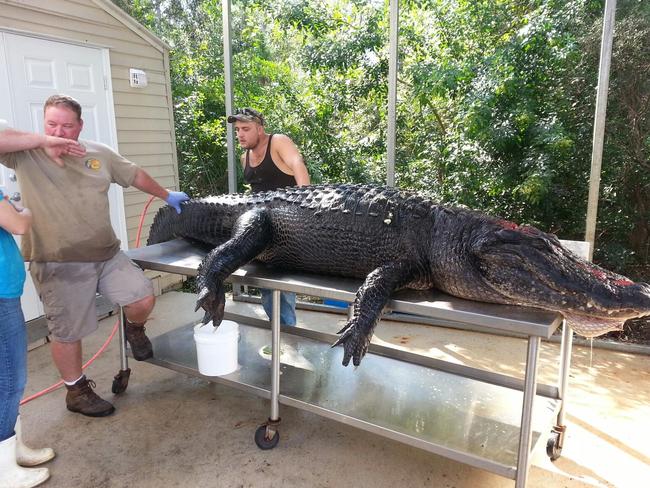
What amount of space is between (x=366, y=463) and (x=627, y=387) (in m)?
2.03

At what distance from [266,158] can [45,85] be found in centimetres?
218

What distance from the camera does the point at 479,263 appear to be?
2047 millimetres

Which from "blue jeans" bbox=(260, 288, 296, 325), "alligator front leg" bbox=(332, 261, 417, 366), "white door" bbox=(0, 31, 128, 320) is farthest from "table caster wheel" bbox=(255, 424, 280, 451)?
"white door" bbox=(0, 31, 128, 320)

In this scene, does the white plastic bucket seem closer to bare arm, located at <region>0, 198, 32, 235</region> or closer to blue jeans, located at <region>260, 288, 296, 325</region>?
blue jeans, located at <region>260, 288, 296, 325</region>

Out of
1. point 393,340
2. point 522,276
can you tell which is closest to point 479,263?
point 522,276

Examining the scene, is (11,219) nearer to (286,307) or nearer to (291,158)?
(291,158)

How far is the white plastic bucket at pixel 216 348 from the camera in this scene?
2561 millimetres

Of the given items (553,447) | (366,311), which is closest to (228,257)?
(366,311)

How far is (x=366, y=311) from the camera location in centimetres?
198

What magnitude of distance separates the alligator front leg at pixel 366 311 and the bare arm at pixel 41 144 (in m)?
1.71

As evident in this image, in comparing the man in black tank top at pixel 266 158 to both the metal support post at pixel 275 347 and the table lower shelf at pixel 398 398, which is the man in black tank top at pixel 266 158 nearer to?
the table lower shelf at pixel 398 398

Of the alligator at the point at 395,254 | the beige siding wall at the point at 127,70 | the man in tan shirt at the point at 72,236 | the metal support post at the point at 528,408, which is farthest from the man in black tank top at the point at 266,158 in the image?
the beige siding wall at the point at 127,70

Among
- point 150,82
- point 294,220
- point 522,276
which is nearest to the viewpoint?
point 522,276

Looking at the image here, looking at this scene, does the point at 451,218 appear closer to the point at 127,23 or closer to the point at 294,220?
the point at 294,220
